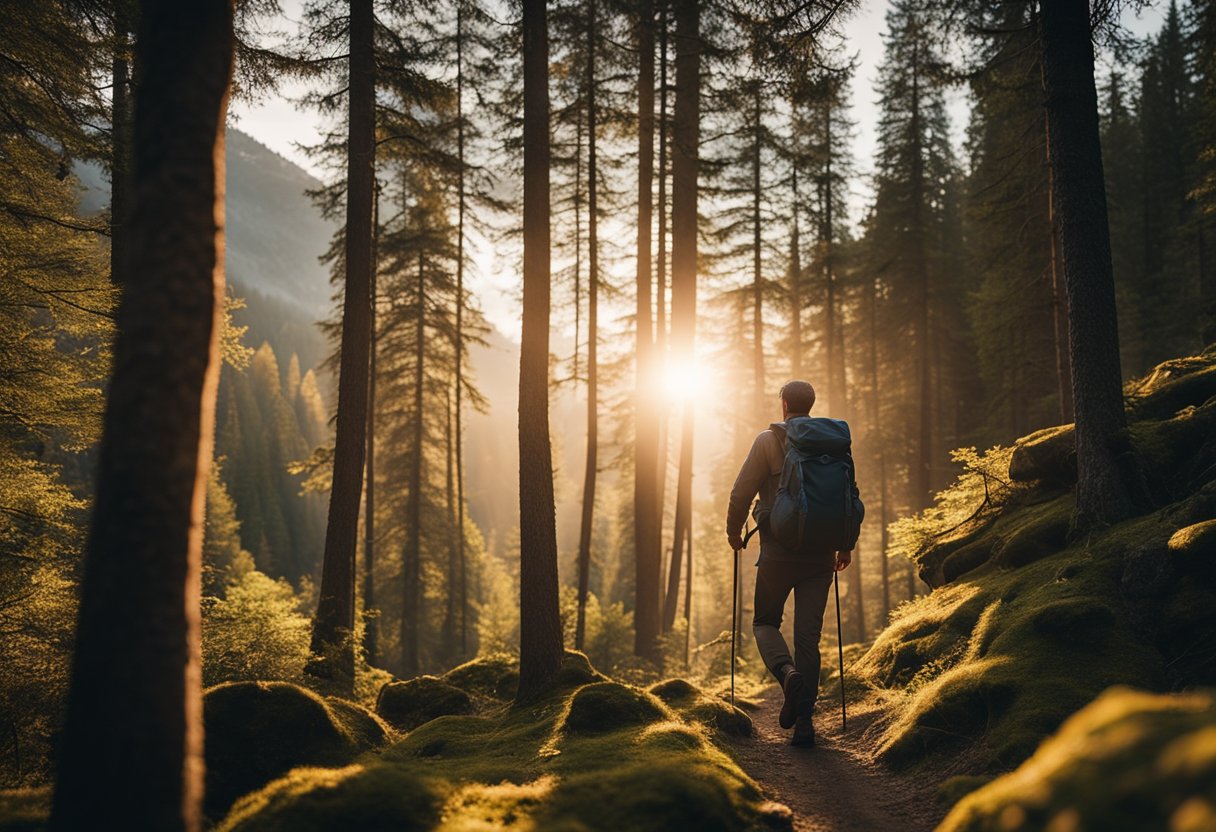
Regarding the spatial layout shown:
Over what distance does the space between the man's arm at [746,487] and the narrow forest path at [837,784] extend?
1747 mm

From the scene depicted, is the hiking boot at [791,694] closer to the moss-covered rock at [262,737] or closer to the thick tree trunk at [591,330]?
the moss-covered rock at [262,737]

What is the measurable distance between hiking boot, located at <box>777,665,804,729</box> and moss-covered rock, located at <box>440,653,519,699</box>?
4077mm

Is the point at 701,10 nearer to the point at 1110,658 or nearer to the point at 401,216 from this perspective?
the point at 401,216

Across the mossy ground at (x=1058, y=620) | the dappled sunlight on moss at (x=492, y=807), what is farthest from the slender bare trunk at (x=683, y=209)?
the dappled sunlight on moss at (x=492, y=807)

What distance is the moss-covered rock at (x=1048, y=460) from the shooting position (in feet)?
24.9

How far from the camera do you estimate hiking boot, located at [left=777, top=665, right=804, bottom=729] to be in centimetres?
523

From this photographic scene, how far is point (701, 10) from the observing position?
13.1m

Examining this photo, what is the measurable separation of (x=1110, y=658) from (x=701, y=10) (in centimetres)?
1323

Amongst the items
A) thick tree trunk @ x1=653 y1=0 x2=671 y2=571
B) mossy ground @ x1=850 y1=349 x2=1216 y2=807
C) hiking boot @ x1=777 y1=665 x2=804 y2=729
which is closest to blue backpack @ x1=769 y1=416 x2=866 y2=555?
hiking boot @ x1=777 y1=665 x2=804 y2=729

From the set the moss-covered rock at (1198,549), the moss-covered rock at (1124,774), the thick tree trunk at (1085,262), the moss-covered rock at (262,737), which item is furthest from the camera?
the thick tree trunk at (1085,262)

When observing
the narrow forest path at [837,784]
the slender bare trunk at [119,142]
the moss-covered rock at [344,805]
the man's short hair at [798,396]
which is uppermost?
the slender bare trunk at [119,142]

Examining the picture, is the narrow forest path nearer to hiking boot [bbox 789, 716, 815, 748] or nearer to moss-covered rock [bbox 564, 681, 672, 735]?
hiking boot [bbox 789, 716, 815, 748]

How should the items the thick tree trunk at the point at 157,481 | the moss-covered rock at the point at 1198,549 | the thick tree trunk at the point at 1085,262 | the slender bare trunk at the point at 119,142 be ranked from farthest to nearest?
the slender bare trunk at the point at 119,142, the thick tree trunk at the point at 1085,262, the moss-covered rock at the point at 1198,549, the thick tree trunk at the point at 157,481

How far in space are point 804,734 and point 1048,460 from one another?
4772 millimetres
